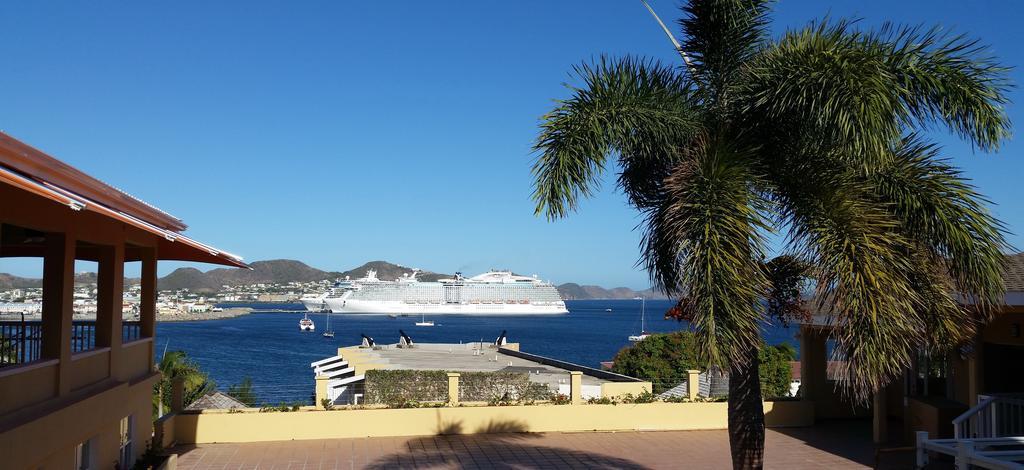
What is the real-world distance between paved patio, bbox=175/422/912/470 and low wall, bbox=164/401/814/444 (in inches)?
8.8

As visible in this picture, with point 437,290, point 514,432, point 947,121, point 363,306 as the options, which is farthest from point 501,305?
point 947,121

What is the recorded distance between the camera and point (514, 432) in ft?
49.3

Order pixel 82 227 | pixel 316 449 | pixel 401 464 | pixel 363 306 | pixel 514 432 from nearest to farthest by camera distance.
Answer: pixel 82 227 < pixel 401 464 < pixel 316 449 < pixel 514 432 < pixel 363 306

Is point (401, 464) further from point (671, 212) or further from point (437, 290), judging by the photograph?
point (437, 290)

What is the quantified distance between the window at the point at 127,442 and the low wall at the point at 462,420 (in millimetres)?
3111

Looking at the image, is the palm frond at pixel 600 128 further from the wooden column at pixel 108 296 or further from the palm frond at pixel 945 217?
the wooden column at pixel 108 296

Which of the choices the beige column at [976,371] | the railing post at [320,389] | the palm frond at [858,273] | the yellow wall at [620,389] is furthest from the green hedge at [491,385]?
the palm frond at [858,273]

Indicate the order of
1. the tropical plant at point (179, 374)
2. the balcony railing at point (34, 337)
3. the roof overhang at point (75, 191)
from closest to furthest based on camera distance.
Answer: the roof overhang at point (75, 191), the balcony railing at point (34, 337), the tropical plant at point (179, 374)

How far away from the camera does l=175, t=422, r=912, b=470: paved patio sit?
1219 cm

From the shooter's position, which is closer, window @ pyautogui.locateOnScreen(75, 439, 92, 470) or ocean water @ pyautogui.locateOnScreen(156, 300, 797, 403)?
window @ pyautogui.locateOnScreen(75, 439, 92, 470)

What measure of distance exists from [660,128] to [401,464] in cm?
703

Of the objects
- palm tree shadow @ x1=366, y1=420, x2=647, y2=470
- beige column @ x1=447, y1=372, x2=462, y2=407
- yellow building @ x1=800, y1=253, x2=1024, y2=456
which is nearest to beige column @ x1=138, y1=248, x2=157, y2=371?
palm tree shadow @ x1=366, y1=420, x2=647, y2=470

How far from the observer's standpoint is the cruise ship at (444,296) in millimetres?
137500

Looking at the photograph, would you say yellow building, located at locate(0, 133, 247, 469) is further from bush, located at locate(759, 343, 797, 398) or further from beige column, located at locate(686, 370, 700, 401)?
bush, located at locate(759, 343, 797, 398)
